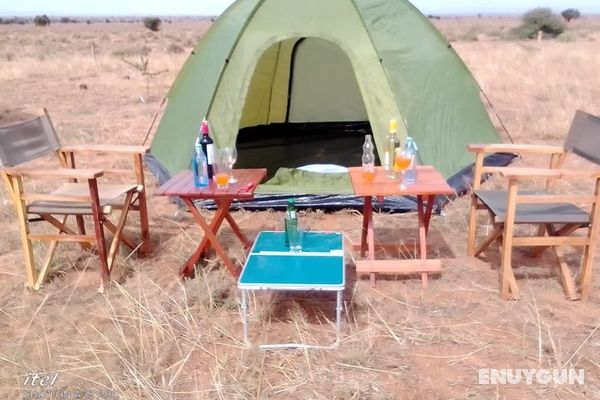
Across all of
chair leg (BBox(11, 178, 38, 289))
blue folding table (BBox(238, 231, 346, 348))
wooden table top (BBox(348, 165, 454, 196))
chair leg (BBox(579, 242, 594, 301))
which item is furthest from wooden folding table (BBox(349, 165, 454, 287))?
chair leg (BBox(11, 178, 38, 289))

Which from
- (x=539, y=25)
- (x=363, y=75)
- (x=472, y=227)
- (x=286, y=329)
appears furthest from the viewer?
(x=539, y=25)

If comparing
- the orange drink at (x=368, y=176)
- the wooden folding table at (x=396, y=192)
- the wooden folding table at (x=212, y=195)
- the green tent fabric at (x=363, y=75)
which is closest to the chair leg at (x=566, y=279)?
the wooden folding table at (x=396, y=192)

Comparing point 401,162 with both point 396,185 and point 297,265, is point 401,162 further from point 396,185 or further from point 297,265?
point 297,265

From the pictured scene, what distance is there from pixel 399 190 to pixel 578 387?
139 cm

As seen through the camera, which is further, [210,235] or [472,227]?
[472,227]

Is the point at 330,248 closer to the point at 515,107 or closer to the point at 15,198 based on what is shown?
the point at 15,198

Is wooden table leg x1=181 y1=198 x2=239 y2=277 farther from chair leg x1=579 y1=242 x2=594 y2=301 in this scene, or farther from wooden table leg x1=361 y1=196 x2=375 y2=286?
chair leg x1=579 y1=242 x2=594 y2=301

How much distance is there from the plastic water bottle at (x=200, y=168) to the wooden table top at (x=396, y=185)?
93 cm

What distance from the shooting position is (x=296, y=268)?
2.95 m

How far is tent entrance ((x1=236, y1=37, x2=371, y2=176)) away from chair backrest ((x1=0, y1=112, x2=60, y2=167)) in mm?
2673

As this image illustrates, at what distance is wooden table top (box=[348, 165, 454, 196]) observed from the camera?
325 centimetres

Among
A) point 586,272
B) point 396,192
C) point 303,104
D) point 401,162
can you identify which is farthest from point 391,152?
point 303,104

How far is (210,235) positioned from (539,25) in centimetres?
2972

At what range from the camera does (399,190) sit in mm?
3283
